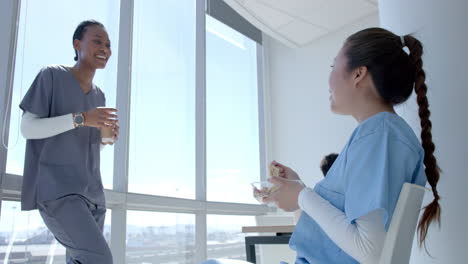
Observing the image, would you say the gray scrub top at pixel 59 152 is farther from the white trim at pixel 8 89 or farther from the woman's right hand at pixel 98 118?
the white trim at pixel 8 89

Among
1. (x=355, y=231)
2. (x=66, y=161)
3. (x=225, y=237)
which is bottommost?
(x=225, y=237)

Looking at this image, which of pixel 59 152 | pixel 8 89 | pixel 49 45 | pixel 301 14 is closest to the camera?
pixel 59 152

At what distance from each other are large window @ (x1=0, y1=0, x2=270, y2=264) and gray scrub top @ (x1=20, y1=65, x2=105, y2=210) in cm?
42

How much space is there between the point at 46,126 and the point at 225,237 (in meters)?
2.80

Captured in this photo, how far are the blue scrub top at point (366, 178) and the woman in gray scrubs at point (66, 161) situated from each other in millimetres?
958

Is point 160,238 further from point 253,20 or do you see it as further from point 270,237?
point 253,20

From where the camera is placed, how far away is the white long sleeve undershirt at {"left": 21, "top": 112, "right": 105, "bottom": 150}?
5.16ft

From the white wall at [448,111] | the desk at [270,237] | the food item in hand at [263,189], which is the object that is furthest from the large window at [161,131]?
the white wall at [448,111]

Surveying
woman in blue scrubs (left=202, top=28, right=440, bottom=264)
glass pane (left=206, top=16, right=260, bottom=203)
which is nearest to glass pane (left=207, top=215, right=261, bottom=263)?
glass pane (left=206, top=16, right=260, bottom=203)

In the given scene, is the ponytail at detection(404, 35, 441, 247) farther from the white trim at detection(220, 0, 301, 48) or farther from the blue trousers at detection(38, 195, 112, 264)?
the white trim at detection(220, 0, 301, 48)

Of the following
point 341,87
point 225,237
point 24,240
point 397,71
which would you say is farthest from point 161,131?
point 397,71

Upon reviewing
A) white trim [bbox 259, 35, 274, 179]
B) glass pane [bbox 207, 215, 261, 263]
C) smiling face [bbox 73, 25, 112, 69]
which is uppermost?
white trim [bbox 259, 35, 274, 179]

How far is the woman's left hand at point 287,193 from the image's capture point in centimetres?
98

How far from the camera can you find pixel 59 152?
1666mm
